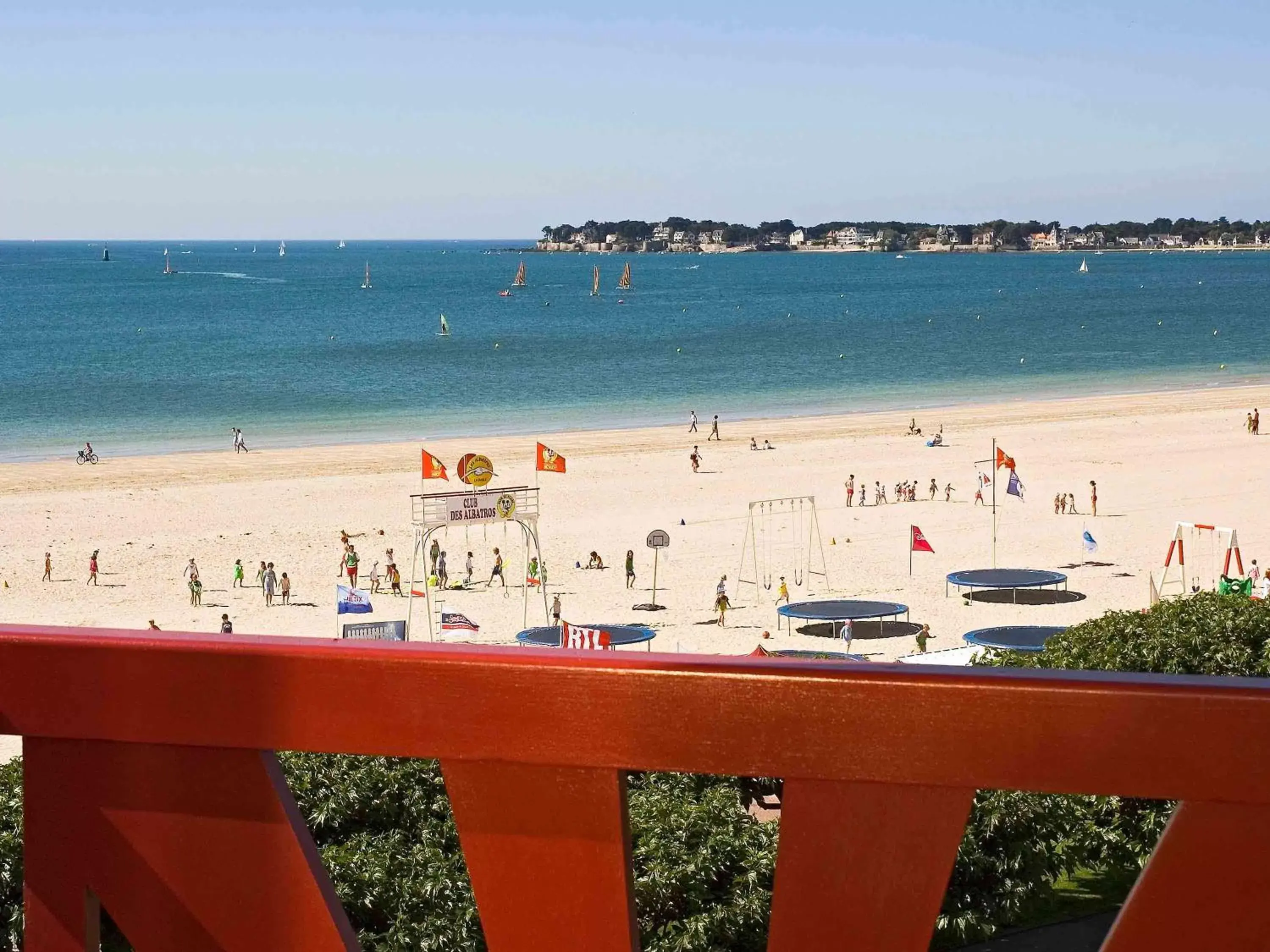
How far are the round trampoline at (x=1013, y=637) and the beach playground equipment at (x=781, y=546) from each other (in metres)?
7.21

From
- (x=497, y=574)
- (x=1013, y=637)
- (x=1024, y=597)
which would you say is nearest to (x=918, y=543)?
(x=1024, y=597)

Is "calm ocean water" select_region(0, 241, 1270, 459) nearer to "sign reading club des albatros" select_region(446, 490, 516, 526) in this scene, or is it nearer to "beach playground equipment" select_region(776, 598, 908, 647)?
"sign reading club des albatros" select_region(446, 490, 516, 526)

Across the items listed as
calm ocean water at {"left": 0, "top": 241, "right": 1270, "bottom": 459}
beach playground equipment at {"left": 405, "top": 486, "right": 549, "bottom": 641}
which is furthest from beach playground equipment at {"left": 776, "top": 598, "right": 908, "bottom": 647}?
calm ocean water at {"left": 0, "top": 241, "right": 1270, "bottom": 459}

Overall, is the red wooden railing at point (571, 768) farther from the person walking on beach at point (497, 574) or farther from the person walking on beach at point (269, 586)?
the person walking on beach at point (497, 574)

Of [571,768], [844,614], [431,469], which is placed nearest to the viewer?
[571,768]

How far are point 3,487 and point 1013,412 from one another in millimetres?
38852

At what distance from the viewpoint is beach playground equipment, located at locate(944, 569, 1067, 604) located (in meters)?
26.0

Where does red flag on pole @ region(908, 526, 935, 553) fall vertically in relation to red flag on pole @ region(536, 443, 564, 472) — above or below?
below

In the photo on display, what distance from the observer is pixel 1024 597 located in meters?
26.8

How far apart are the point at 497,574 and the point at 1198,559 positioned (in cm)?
1451

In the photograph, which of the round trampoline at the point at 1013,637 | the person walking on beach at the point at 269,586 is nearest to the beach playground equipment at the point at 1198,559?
the round trampoline at the point at 1013,637

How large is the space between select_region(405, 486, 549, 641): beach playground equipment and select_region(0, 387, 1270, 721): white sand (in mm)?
289

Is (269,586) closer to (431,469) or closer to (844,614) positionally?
(431,469)

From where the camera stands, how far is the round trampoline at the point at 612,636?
2188cm
